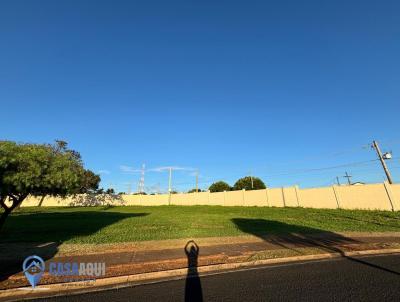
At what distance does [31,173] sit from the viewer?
12125 millimetres

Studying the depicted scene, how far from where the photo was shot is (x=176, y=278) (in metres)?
6.87

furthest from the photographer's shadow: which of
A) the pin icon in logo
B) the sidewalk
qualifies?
the pin icon in logo

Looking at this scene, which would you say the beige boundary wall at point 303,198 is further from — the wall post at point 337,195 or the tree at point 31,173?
the tree at point 31,173

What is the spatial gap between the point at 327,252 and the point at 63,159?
12.8m

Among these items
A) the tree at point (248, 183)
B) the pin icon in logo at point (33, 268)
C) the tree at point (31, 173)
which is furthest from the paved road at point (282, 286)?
the tree at point (248, 183)

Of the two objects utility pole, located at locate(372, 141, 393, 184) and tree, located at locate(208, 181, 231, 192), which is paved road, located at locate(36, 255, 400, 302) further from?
tree, located at locate(208, 181, 231, 192)

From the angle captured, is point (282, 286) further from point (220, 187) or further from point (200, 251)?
point (220, 187)

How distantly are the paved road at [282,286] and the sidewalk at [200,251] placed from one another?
3.72 ft

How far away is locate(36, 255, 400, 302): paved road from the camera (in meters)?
5.36

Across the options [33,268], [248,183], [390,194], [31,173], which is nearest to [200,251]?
[33,268]

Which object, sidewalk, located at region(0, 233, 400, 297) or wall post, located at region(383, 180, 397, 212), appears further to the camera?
wall post, located at region(383, 180, 397, 212)

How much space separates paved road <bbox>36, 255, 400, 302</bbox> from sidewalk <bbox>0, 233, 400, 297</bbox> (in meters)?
1.13

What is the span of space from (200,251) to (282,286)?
4095 millimetres

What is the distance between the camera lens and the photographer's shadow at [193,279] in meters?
5.53
